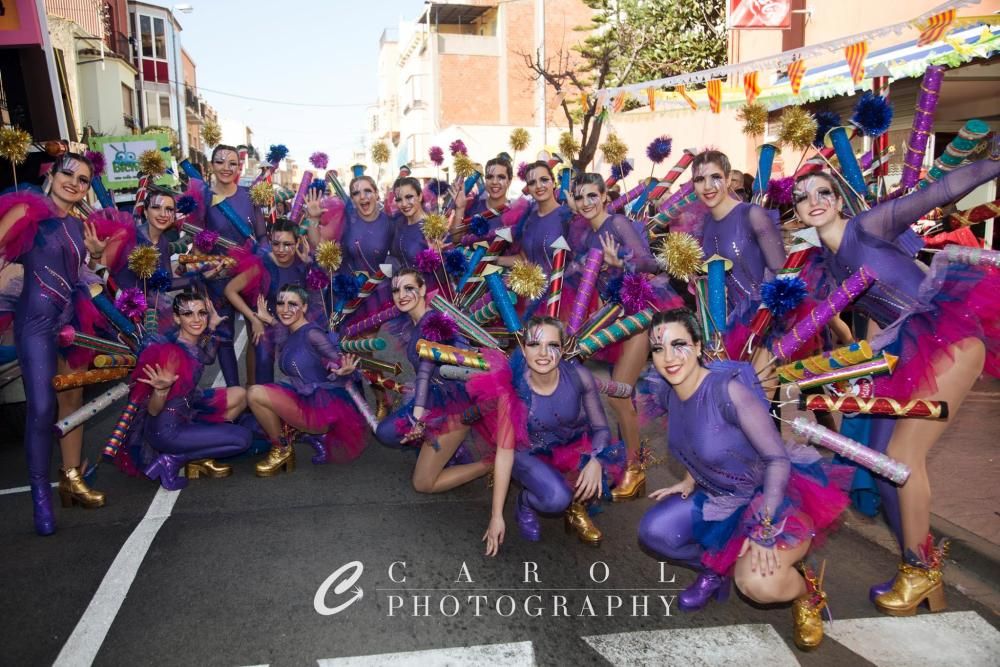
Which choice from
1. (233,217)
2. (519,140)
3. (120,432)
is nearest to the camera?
(120,432)

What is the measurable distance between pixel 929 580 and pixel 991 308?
3.91ft

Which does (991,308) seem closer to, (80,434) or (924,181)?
(924,181)

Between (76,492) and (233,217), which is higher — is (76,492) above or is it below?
below

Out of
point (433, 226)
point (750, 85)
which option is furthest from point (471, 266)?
point (750, 85)

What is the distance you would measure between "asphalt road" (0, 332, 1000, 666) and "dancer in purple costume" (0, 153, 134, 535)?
0.53m

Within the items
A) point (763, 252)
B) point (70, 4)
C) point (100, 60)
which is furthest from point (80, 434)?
point (70, 4)

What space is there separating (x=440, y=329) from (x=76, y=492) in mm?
2428

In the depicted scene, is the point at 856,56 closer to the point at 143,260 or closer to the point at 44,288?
the point at 143,260

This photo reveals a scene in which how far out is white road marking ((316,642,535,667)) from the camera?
288cm

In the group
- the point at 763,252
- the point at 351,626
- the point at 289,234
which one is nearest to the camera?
the point at 351,626

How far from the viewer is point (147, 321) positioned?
490 centimetres

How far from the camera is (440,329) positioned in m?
4.21

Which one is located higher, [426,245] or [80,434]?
[426,245]

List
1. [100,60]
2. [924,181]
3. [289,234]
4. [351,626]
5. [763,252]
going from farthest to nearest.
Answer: [100,60], [289,234], [763,252], [924,181], [351,626]
